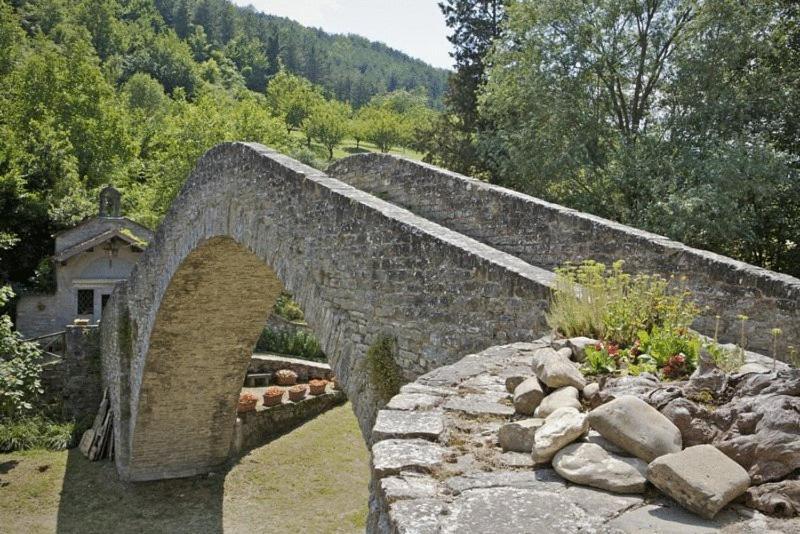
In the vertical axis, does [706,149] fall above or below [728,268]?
above

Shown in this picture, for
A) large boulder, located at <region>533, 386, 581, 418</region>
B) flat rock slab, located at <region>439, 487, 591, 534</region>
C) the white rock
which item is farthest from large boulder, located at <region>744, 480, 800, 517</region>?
the white rock

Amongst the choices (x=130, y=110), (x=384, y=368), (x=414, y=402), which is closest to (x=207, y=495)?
(x=384, y=368)

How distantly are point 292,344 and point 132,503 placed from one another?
9.13m

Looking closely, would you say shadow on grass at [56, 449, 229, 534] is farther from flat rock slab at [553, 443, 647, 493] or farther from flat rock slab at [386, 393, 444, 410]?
flat rock slab at [553, 443, 647, 493]

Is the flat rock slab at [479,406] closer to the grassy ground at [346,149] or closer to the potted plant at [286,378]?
the potted plant at [286,378]

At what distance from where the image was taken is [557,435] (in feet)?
8.50

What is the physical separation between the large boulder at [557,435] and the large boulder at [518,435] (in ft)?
0.41

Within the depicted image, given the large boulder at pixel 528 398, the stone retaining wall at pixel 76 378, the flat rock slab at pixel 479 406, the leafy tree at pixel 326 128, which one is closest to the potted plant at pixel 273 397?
the stone retaining wall at pixel 76 378

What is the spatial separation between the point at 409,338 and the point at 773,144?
11.7 metres

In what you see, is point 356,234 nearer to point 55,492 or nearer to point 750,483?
point 750,483

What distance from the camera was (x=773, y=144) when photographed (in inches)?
552

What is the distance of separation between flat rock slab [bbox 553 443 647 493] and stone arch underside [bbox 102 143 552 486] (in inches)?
90.7

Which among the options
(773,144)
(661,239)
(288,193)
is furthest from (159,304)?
(773,144)

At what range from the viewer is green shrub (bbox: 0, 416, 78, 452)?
51.2 ft
